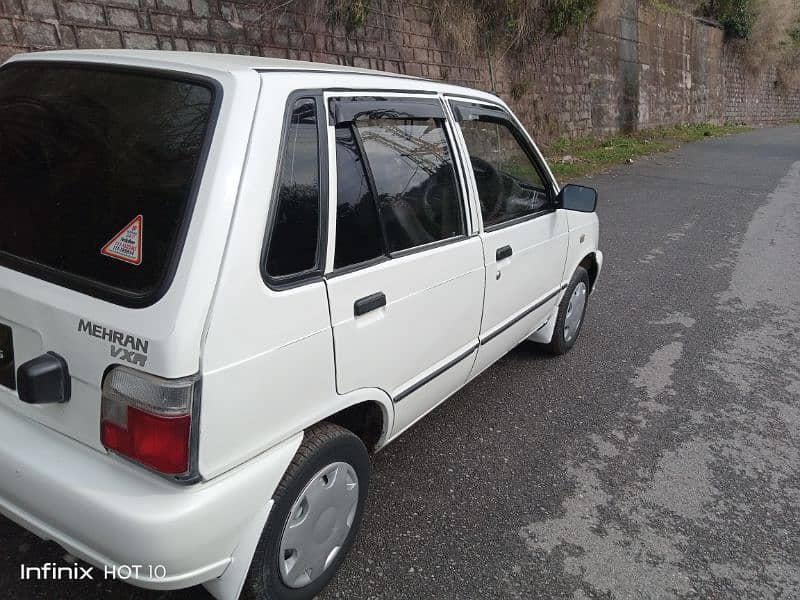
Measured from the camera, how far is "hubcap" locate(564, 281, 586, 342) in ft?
14.3

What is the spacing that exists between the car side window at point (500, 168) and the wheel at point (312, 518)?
1.35 meters

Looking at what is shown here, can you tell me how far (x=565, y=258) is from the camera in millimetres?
3951

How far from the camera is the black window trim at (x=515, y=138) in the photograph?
2.98m

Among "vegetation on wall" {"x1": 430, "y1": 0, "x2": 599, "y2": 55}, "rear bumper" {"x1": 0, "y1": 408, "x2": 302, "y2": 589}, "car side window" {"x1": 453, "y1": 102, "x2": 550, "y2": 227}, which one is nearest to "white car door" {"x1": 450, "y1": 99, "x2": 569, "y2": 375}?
"car side window" {"x1": 453, "y1": 102, "x2": 550, "y2": 227}

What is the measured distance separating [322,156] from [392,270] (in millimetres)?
493

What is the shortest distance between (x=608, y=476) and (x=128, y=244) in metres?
2.43

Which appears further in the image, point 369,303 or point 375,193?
point 375,193

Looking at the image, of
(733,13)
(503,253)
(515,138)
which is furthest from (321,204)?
(733,13)

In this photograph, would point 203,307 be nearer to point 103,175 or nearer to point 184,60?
point 103,175

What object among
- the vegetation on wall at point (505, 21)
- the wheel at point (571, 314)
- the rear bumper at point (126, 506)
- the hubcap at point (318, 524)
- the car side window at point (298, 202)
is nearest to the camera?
the rear bumper at point (126, 506)

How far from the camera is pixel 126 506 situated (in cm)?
167

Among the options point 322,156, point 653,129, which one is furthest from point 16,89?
point 653,129

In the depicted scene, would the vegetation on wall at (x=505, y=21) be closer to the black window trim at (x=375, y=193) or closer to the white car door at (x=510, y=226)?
the white car door at (x=510, y=226)

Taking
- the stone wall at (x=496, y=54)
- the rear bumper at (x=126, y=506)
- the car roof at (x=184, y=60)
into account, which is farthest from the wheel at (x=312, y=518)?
the stone wall at (x=496, y=54)
